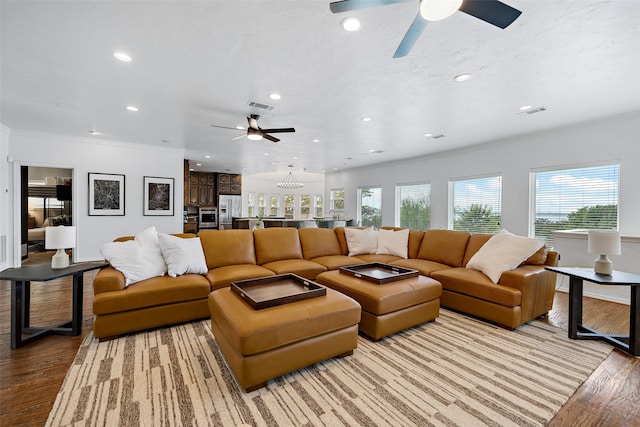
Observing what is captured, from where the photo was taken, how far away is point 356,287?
2695mm

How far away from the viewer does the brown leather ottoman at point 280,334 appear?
1.77 meters

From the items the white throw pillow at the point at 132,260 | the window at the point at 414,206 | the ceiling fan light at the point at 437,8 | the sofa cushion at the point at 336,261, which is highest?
the ceiling fan light at the point at 437,8

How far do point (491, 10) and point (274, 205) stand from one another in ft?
36.9

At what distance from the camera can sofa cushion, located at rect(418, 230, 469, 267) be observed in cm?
374

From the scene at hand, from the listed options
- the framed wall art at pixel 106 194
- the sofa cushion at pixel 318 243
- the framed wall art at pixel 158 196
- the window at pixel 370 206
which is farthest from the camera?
the window at pixel 370 206

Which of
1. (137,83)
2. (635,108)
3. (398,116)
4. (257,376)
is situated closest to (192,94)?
(137,83)

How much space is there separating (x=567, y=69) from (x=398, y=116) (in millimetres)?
1879

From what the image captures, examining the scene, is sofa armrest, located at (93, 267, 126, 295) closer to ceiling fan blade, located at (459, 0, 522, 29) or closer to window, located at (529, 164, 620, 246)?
ceiling fan blade, located at (459, 0, 522, 29)

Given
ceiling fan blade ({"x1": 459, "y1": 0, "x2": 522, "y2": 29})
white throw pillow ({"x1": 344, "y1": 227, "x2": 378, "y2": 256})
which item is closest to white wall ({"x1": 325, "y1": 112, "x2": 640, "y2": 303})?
white throw pillow ({"x1": 344, "y1": 227, "x2": 378, "y2": 256})

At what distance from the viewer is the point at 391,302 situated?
2.52 meters

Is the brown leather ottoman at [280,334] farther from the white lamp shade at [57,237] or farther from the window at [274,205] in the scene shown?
the window at [274,205]

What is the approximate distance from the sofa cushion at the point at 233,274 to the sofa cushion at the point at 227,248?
0.10 meters

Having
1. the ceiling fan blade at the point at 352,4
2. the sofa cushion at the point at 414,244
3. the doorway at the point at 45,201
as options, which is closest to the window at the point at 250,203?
the doorway at the point at 45,201

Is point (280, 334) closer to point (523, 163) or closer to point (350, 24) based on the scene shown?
point (350, 24)
